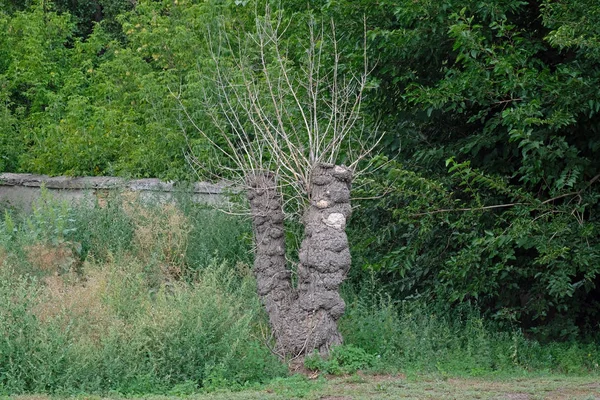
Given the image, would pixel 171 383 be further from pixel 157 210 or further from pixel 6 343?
pixel 157 210

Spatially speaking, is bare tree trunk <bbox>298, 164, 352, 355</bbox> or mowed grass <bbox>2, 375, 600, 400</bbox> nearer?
mowed grass <bbox>2, 375, 600, 400</bbox>

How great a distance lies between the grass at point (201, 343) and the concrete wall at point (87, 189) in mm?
2171

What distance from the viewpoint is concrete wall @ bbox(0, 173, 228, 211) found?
1340 centimetres

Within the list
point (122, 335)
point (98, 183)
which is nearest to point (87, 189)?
point (98, 183)

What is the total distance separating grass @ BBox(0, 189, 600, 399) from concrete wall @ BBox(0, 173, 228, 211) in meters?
2.17

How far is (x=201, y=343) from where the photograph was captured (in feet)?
26.6

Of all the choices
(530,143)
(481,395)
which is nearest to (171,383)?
(481,395)

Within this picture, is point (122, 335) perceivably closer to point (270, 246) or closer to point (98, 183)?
point (270, 246)

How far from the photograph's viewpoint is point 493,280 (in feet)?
31.5

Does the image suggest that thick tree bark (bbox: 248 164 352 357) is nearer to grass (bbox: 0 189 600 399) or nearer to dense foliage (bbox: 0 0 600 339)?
grass (bbox: 0 189 600 399)

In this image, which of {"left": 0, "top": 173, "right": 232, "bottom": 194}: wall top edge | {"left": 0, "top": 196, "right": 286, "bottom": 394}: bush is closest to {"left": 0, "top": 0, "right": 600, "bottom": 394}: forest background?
{"left": 0, "top": 173, "right": 232, "bottom": 194}: wall top edge

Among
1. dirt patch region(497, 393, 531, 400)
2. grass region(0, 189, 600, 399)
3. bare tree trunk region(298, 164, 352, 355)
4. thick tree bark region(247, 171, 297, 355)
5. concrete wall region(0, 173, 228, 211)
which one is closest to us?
dirt patch region(497, 393, 531, 400)

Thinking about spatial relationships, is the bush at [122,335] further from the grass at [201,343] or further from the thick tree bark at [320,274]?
the thick tree bark at [320,274]

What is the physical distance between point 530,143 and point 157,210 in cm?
553
